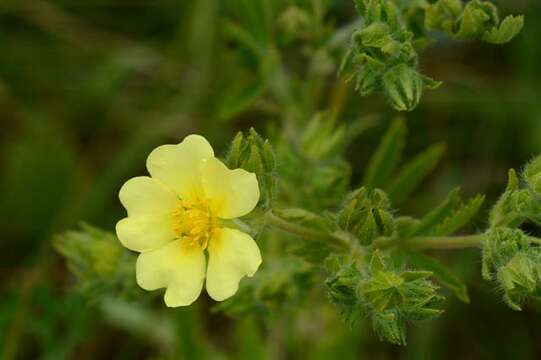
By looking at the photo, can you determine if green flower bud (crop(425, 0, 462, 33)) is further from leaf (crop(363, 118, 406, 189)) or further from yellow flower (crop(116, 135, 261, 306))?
yellow flower (crop(116, 135, 261, 306))

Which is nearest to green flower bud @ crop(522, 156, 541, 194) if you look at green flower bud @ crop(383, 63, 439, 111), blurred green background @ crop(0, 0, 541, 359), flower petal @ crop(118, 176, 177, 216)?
green flower bud @ crop(383, 63, 439, 111)

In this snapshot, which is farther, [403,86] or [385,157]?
[385,157]

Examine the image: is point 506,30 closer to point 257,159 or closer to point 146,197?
point 257,159

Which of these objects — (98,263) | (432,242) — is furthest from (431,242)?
(98,263)

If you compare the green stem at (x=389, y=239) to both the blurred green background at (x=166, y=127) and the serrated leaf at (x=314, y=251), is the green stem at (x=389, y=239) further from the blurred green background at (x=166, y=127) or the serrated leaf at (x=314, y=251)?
the blurred green background at (x=166, y=127)

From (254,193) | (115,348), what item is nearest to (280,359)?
(115,348)

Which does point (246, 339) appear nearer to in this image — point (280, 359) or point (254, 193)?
point (280, 359)

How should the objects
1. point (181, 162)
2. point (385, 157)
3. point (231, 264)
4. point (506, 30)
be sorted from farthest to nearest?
point (385, 157) < point (506, 30) < point (181, 162) < point (231, 264)
